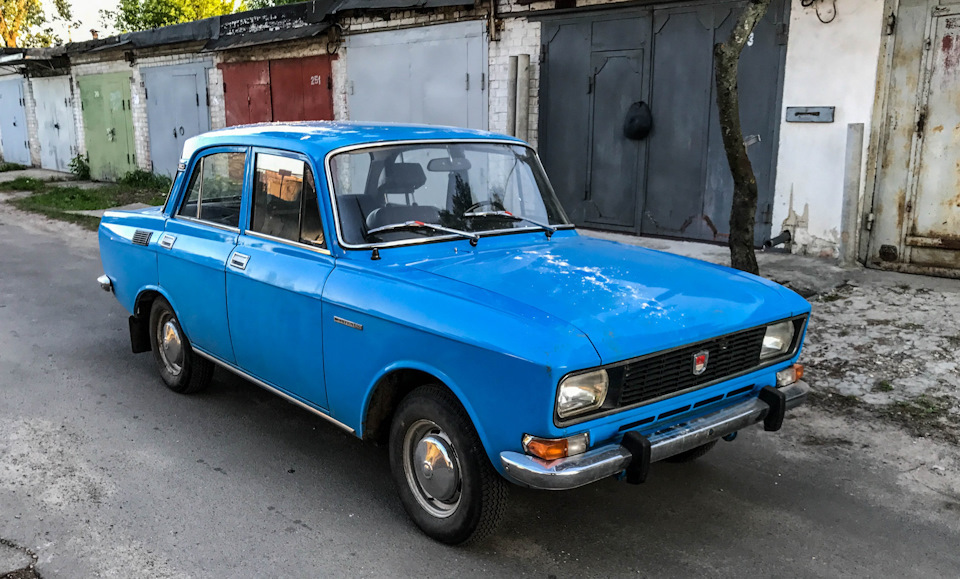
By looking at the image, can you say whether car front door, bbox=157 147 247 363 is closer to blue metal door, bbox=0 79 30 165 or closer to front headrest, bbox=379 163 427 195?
front headrest, bbox=379 163 427 195

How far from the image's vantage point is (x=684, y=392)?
3.23 metres

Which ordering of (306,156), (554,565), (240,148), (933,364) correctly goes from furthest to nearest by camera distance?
(933,364), (240,148), (306,156), (554,565)

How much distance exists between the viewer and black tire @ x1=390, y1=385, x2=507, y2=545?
3.12m

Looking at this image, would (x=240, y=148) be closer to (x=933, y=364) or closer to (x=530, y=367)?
(x=530, y=367)

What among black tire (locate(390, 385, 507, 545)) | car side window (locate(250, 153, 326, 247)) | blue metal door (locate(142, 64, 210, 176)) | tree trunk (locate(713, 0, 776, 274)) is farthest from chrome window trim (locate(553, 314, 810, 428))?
blue metal door (locate(142, 64, 210, 176))

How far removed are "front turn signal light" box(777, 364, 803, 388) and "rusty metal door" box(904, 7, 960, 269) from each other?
4942 mm

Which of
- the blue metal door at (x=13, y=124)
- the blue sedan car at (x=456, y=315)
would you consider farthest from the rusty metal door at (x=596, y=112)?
the blue metal door at (x=13, y=124)

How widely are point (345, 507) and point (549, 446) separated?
1.28 metres

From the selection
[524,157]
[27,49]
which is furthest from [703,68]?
[27,49]

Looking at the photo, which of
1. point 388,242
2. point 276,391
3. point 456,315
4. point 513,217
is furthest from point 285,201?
point 456,315

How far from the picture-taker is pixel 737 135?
6.43 meters

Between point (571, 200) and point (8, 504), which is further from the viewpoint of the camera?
point (571, 200)

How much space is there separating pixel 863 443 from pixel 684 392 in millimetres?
1933

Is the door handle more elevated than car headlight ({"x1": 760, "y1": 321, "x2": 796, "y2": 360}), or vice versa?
the door handle
